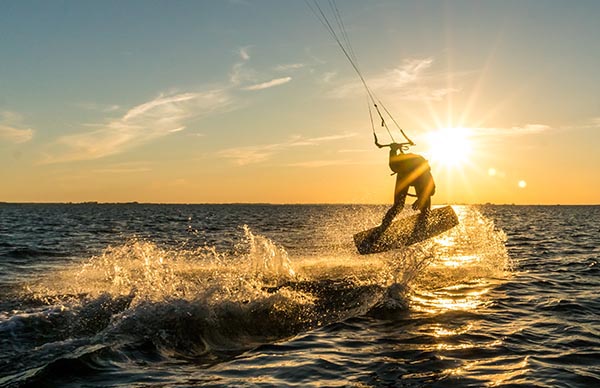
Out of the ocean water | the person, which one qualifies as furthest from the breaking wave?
the person

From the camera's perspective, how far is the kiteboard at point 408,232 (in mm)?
16906

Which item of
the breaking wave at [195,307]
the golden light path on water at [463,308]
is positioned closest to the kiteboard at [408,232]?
the breaking wave at [195,307]

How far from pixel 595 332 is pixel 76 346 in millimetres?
10032

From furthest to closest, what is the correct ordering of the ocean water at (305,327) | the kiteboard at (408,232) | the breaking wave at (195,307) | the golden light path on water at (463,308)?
the kiteboard at (408,232), the breaking wave at (195,307), the golden light path on water at (463,308), the ocean water at (305,327)

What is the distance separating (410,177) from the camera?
15.9 meters

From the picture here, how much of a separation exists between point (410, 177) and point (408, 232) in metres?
2.03

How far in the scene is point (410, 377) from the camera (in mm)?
8078

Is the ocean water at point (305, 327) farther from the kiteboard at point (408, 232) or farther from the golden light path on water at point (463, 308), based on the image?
the kiteboard at point (408, 232)

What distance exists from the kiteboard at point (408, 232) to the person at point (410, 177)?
609 mm

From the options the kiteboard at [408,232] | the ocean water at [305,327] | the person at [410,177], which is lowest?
the ocean water at [305,327]

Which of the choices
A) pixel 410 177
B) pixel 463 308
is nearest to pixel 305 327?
pixel 463 308

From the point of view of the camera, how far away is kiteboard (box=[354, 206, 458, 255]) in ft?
55.5

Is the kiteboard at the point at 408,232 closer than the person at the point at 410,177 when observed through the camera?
No

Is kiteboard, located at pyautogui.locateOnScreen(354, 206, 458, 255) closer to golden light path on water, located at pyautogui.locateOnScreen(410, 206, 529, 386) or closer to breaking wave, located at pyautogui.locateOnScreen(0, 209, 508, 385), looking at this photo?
breaking wave, located at pyautogui.locateOnScreen(0, 209, 508, 385)
